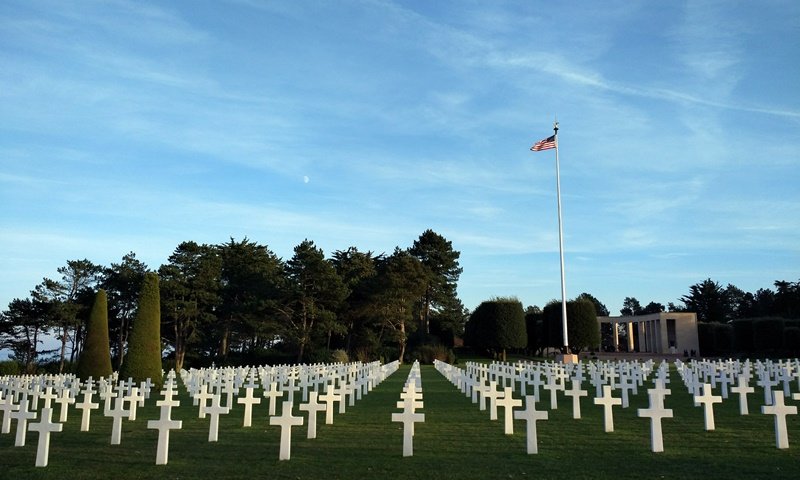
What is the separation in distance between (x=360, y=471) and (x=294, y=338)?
4288 centimetres

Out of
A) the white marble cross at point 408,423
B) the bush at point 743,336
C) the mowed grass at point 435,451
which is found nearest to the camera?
the mowed grass at point 435,451

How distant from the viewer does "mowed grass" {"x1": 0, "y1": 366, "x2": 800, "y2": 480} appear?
6887mm

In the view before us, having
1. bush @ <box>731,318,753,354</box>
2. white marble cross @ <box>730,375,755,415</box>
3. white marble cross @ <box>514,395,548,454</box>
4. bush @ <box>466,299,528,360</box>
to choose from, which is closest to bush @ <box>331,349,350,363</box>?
bush @ <box>466,299,528,360</box>

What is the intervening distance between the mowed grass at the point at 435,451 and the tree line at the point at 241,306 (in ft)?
114

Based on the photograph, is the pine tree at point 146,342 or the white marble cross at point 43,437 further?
the pine tree at point 146,342

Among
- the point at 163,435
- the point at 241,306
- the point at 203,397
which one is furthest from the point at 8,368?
the point at 163,435

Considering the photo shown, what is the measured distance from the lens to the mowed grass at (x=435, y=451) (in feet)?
22.6

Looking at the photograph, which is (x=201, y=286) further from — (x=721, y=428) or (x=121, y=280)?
(x=721, y=428)

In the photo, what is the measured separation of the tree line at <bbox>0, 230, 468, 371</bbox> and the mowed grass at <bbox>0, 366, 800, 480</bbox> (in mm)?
34616

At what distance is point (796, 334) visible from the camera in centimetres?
4650

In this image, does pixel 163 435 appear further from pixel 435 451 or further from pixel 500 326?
pixel 500 326

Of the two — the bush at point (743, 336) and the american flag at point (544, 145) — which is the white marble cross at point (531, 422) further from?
the bush at point (743, 336)

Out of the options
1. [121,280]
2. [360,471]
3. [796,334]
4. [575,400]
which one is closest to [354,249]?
[121,280]

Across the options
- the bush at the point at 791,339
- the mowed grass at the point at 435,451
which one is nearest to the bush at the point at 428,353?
the bush at the point at 791,339
